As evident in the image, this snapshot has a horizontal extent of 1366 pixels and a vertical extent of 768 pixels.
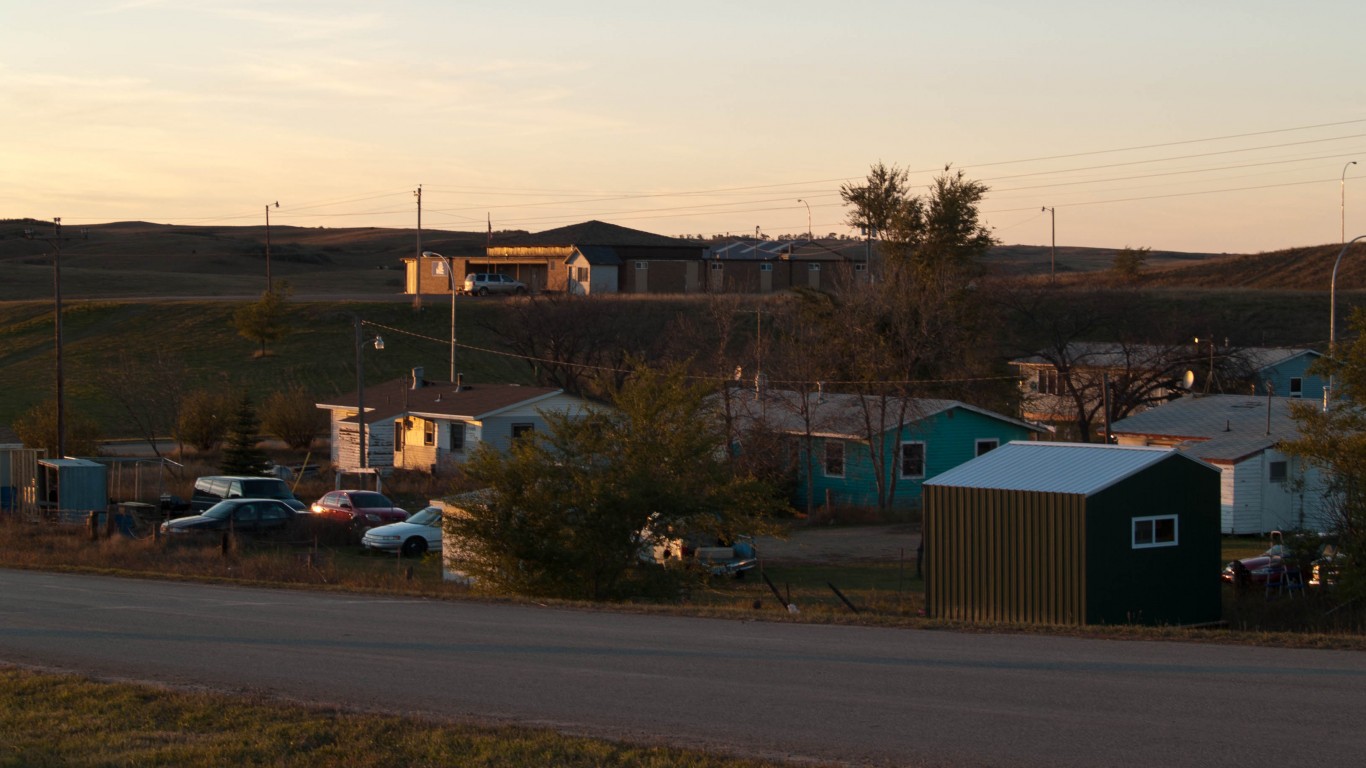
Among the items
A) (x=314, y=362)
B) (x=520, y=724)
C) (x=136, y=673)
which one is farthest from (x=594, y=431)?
(x=314, y=362)

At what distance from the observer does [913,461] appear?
136ft

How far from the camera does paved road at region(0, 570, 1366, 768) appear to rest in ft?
31.1

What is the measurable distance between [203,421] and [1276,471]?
37.3m

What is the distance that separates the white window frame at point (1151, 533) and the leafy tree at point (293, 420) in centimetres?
3832

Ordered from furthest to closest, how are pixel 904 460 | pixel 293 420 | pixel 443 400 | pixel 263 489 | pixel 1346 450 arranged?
pixel 293 420 < pixel 443 400 < pixel 904 460 < pixel 263 489 < pixel 1346 450

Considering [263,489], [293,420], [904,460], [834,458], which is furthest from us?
[293,420]

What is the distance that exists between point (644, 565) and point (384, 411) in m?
27.2

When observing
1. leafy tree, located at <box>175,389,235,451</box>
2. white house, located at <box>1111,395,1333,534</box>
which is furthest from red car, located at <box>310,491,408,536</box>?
white house, located at <box>1111,395,1333,534</box>

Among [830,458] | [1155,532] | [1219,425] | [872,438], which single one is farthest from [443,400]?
[1155,532]

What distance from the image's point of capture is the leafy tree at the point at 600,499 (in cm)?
2180

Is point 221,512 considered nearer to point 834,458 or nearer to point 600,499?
point 600,499

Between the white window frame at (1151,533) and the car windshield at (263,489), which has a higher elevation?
the white window frame at (1151,533)

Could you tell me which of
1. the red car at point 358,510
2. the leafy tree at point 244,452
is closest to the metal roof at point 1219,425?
the red car at point 358,510

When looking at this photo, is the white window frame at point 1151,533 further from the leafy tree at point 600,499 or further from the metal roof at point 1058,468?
the leafy tree at point 600,499
